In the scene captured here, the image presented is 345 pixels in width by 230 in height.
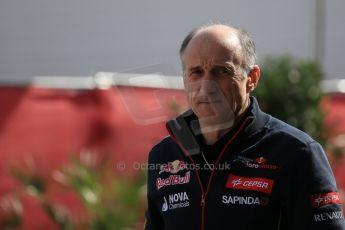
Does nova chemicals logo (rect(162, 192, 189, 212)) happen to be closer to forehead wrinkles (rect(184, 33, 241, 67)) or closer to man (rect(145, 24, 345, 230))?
man (rect(145, 24, 345, 230))

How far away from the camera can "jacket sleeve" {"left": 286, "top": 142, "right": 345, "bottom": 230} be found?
2668 millimetres

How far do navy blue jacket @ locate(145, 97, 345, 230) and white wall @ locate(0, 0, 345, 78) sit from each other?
7.98m

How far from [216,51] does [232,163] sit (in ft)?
1.24

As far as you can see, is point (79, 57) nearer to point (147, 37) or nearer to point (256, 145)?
point (147, 37)

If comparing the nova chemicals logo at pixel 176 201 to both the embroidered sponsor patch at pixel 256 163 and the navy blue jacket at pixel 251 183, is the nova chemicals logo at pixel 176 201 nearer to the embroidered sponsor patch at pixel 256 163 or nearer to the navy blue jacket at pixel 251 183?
the navy blue jacket at pixel 251 183

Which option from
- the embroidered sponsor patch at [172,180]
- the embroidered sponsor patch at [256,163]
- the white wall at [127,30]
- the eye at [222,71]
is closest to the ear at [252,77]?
the eye at [222,71]

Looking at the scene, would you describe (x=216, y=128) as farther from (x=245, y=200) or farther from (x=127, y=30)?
(x=127, y=30)

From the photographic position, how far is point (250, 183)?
9.10 ft

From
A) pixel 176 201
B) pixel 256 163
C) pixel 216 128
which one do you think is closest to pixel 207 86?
pixel 216 128

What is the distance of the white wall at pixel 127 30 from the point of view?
11.0 m

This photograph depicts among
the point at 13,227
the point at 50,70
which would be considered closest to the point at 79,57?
the point at 50,70

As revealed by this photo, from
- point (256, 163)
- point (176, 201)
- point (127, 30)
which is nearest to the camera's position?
point (256, 163)

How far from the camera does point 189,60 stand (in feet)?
9.57

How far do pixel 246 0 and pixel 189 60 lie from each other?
8662 mm
